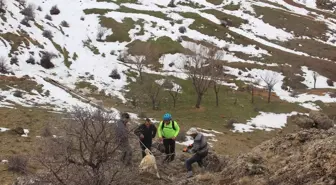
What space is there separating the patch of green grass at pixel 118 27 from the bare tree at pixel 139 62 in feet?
18.4

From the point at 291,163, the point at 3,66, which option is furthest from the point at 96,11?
the point at 291,163

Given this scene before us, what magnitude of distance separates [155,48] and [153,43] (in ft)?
3.70

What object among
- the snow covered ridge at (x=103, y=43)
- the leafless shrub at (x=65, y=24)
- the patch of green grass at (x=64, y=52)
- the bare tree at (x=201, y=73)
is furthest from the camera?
the leafless shrub at (x=65, y=24)

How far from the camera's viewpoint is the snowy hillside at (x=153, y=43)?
36.6 m

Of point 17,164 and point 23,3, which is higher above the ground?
point 23,3

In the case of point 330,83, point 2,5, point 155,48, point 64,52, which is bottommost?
point 330,83

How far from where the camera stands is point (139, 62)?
42.2 meters

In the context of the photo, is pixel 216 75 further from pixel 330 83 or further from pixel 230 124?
pixel 330 83

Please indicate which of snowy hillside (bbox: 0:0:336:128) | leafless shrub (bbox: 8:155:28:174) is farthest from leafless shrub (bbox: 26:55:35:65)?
leafless shrub (bbox: 8:155:28:174)

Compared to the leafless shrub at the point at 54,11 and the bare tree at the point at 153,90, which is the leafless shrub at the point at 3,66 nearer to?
the bare tree at the point at 153,90

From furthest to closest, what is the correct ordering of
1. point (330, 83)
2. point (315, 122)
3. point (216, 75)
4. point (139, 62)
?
point (330, 83) → point (139, 62) → point (216, 75) → point (315, 122)

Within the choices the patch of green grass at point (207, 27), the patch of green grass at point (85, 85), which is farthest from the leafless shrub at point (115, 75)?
the patch of green grass at point (207, 27)

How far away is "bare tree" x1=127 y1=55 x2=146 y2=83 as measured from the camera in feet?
134

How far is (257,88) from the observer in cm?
4388
